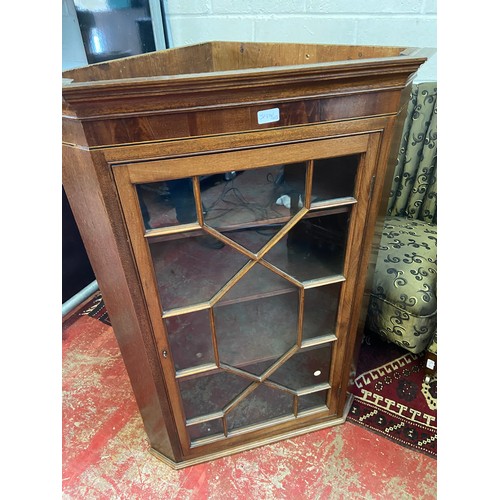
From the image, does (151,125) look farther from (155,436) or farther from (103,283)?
(155,436)

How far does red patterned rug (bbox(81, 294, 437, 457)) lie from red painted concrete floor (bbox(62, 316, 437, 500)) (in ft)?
0.12

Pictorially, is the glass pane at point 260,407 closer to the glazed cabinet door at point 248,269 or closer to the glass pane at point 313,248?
the glazed cabinet door at point 248,269

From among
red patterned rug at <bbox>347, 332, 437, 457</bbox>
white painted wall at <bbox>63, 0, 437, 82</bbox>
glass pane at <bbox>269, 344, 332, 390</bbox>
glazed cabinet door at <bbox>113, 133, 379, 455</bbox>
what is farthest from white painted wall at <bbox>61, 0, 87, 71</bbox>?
red patterned rug at <bbox>347, 332, 437, 457</bbox>

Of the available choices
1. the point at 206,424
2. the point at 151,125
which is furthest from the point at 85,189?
the point at 206,424

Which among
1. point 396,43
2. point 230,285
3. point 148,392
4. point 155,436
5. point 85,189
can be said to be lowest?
point 155,436

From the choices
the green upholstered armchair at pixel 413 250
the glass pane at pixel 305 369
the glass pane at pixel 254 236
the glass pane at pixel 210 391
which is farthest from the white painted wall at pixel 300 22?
the glass pane at pixel 210 391

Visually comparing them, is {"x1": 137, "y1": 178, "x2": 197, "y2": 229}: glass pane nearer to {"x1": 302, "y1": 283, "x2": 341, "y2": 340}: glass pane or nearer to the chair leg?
{"x1": 302, "y1": 283, "x2": 341, "y2": 340}: glass pane

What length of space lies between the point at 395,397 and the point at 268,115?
104 centimetres

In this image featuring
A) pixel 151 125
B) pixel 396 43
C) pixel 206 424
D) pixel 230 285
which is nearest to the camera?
pixel 151 125

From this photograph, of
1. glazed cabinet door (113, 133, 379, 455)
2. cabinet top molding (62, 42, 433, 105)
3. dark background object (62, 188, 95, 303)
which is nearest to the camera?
cabinet top molding (62, 42, 433, 105)

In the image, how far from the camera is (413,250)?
1167 millimetres

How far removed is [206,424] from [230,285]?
0.48 meters

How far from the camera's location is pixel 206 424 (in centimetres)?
98

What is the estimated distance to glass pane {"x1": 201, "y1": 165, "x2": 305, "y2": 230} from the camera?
61cm
